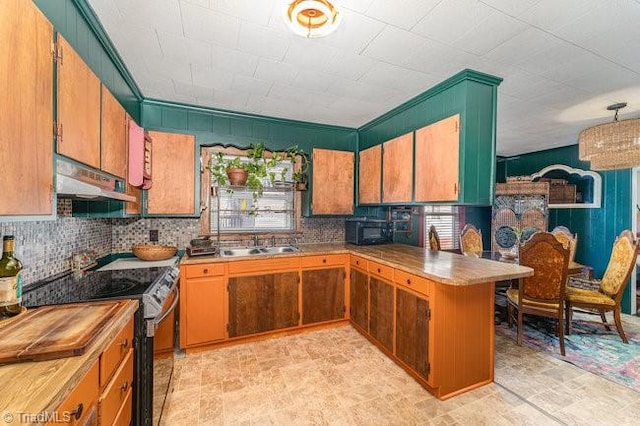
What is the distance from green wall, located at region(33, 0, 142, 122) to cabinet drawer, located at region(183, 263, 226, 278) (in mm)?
1506

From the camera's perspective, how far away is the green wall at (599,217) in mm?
3941

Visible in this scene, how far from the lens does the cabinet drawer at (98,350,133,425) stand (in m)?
1.08

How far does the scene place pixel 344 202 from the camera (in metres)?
3.63

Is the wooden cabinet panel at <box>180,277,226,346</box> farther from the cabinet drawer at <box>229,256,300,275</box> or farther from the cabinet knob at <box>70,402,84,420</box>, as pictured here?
the cabinet knob at <box>70,402,84,420</box>

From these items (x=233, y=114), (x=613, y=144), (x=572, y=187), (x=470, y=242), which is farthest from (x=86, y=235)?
(x=572, y=187)

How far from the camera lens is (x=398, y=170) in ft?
9.77

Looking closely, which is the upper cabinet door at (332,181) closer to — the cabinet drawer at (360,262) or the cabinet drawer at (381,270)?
the cabinet drawer at (360,262)

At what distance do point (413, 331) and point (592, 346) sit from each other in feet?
6.89

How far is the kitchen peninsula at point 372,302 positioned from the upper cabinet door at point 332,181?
22.1 inches

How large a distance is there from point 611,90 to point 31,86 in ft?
13.4

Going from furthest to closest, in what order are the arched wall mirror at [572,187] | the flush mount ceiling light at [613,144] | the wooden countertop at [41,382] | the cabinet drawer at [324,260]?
the arched wall mirror at [572,187], the cabinet drawer at [324,260], the flush mount ceiling light at [613,144], the wooden countertop at [41,382]

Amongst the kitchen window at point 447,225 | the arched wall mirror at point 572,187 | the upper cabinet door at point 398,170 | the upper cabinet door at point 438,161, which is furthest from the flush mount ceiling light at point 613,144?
the kitchen window at point 447,225

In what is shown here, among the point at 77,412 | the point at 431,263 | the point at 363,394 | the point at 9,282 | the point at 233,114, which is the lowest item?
the point at 363,394

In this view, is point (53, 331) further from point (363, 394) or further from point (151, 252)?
point (363, 394)
